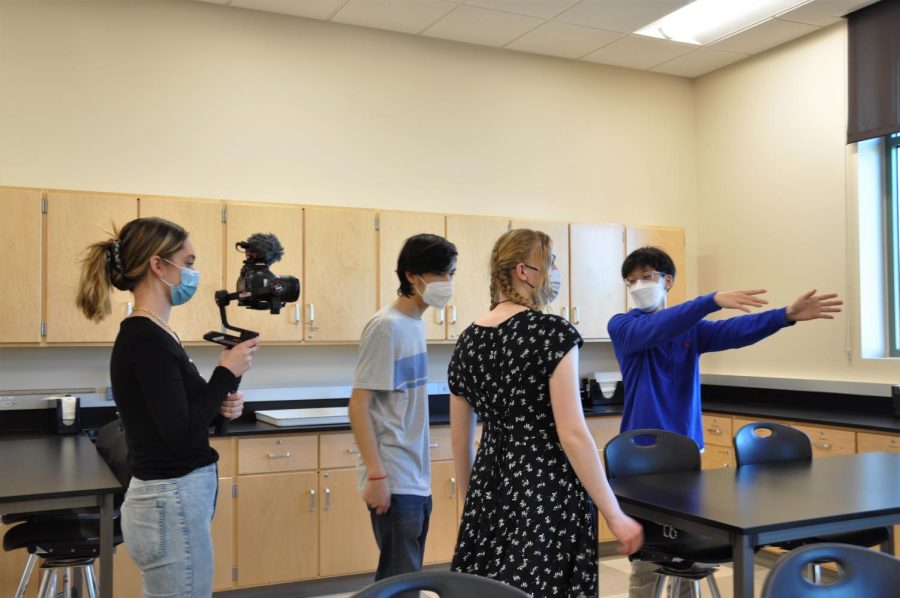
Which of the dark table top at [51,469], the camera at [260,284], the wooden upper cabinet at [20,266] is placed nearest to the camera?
the camera at [260,284]

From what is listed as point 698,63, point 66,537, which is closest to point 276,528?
point 66,537

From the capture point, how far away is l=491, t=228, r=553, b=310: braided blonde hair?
206 cm

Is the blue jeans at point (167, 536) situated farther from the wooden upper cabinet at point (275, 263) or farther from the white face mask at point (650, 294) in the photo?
the wooden upper cabinet at point (275, 263)

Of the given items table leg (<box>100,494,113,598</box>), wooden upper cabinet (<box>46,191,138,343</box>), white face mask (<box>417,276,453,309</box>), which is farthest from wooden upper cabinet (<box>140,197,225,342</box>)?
white face mask (<box>417,276,453,309</box>)

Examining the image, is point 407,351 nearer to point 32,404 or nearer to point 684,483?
point 684,483

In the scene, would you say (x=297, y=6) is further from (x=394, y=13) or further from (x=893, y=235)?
(x=893, y=235)

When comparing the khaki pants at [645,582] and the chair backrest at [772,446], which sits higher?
the chair backrest at [772,446]

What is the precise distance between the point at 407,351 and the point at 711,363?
150 inches

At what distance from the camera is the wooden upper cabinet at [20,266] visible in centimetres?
381

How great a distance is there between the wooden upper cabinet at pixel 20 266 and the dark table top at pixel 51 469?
0.52 m

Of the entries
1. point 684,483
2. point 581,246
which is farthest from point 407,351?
point 581,246

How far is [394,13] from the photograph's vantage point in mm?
4621

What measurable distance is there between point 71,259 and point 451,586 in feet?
10.5

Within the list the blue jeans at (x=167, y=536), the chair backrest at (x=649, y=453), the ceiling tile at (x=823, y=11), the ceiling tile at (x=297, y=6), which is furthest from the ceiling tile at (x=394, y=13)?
the blue jeans at (x=167, y=536)
